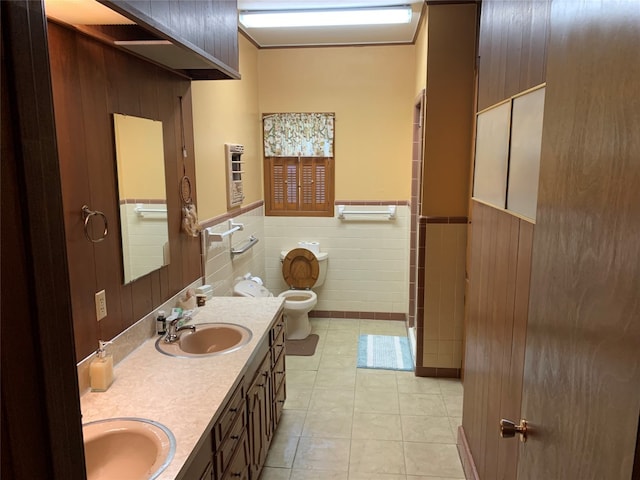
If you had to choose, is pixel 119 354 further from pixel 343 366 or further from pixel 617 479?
pixel 343 366

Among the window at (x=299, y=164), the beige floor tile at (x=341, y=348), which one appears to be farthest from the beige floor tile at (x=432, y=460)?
the window at (x=299, y=164)

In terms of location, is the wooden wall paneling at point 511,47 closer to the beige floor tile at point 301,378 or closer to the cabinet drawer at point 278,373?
the cabinet drawer at point 278,373

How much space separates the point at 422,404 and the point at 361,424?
0.53 meters

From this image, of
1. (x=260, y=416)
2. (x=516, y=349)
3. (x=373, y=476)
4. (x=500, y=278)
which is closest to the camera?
(x=516, y=349)

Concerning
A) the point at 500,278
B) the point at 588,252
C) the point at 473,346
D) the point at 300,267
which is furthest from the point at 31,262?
the point at 300,267

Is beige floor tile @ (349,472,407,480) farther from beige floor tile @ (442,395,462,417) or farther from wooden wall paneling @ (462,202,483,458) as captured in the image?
beige floor tile @ (442,395,462,417)

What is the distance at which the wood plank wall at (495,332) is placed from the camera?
5.39 ft

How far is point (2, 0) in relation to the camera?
1.55ft

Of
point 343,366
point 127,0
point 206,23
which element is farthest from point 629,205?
point 343,366

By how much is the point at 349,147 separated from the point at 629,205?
13.5 feet

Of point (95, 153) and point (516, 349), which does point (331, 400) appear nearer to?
point (516, 349)

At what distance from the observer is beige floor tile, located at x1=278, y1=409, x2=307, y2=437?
2.98m

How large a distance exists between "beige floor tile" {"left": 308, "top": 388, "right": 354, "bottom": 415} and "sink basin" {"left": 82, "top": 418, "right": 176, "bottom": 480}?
1.86 metres

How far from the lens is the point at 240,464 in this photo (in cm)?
207
